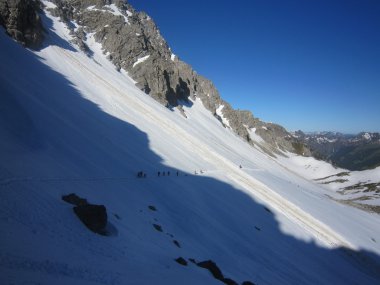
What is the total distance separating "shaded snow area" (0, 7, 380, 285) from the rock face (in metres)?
4.95

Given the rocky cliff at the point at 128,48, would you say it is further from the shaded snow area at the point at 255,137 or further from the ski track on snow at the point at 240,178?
the shaded snow area at the point at 255,137

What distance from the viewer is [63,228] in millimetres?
16703

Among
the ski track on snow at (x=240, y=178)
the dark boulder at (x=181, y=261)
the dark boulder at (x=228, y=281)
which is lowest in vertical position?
the dark boulder at (x=228, y=281)

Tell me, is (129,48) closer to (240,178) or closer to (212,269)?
(240,178)

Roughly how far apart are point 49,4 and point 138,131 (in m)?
86.2

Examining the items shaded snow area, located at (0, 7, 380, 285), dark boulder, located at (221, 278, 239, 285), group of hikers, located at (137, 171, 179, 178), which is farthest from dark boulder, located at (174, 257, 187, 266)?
group of hikers, located at (137, 171, 179, 178)

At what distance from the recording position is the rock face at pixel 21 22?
6831 centimetres

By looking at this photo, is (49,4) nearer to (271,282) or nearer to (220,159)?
(220,159)

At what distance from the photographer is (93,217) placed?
18781 mm

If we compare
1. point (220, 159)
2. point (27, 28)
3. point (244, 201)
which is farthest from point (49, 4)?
point (244, 201)

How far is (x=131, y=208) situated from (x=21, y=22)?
210ft

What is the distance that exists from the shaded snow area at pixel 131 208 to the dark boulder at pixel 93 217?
0.41m

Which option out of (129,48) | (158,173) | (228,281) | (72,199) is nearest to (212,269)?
(228,281)

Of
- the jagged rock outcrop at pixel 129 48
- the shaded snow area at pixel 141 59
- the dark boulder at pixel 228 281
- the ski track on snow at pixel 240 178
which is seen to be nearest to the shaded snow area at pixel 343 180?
the jagged rock outcrop at pixel 129 48
